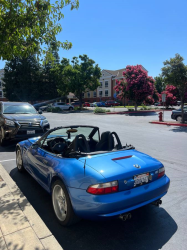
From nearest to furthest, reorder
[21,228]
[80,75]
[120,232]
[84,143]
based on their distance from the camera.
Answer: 1. [21,228]
2. [120,232]
3. [84,143]
4. [80,75]

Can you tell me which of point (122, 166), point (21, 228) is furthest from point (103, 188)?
point (21, 228)

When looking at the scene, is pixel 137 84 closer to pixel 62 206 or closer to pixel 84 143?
pixel 84 143

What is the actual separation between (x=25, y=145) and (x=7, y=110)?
15.9 feet

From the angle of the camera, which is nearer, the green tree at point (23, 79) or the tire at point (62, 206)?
the tire at point (62, 206)

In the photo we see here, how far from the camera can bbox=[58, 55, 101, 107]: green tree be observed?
3500cm

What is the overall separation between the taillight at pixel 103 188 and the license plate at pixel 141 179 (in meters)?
0.37

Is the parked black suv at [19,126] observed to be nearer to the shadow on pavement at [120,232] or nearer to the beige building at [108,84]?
the shadow on pavement at [120,232]

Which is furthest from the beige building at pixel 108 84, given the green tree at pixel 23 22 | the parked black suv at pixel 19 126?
the green tree at pixel 23 22

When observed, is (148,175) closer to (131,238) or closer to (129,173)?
(129,173)

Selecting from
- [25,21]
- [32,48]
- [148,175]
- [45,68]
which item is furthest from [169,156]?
[45,68]

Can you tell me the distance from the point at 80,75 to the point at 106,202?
112ft

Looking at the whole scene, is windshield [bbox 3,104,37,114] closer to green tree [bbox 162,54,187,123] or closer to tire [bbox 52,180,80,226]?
tire [bbox 52,180,80,226]

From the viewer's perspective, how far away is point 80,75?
1380 inches

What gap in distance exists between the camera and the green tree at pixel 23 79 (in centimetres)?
4350
